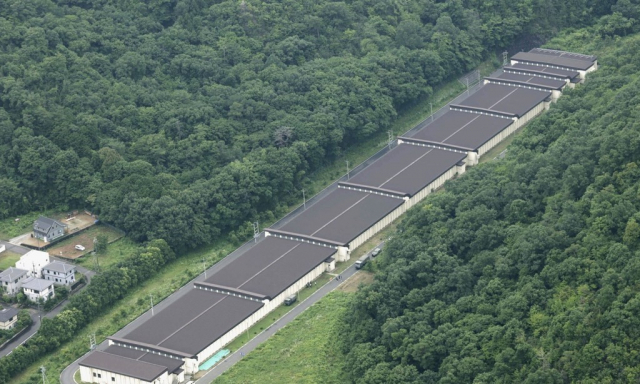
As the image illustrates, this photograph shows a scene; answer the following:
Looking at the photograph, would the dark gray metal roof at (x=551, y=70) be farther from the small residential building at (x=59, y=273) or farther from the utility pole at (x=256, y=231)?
the small residential building at (x=59, y=273)

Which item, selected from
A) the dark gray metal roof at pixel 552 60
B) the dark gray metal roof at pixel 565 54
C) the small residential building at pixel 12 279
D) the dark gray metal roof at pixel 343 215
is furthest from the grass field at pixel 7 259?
the dark gray metal roof at pixel 565 54

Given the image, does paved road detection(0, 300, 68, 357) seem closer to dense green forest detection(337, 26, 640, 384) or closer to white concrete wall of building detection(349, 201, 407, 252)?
dense green forest detection(337, 26, 640, 384)

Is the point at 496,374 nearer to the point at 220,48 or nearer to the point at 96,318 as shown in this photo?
the point at 96,318

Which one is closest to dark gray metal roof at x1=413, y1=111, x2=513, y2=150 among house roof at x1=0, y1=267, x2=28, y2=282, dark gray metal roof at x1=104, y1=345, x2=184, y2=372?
dark gray metal roof at x1=104, y1=345, x2=184, y2=372

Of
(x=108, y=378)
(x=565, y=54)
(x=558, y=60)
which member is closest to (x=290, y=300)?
(x=108, y=378)

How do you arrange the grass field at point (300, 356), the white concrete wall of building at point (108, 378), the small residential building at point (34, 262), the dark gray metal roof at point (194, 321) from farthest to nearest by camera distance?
the small residential building at point (34, 262) → the dark gray metal roof at point (194, 321) → the grass field at point (300, 356) → the white concrete wall of building at point (108, 378)
